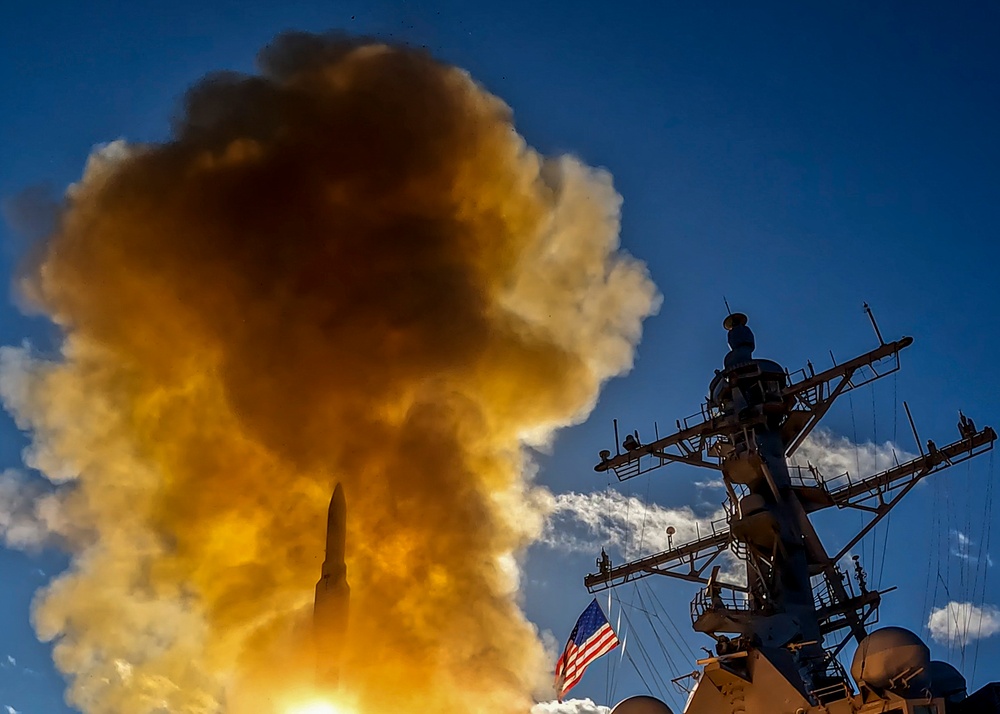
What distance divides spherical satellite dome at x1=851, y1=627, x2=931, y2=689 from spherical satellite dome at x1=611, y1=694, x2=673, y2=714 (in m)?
3.61

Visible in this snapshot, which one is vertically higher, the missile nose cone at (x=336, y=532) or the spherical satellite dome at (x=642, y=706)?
the missile nose cone at (x=336, y=532)

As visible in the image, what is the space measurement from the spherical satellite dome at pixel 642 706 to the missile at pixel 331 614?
698cm

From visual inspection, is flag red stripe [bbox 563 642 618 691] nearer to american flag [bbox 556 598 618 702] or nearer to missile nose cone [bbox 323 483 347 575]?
american flag [bbox 556 598 618 702]

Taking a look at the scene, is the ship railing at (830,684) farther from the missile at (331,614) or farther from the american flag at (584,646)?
the missile at (331,614)

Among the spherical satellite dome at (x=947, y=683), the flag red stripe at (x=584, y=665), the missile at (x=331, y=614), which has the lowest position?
the spherical satellite dome at (x=947, y=683)

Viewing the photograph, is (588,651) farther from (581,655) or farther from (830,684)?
(830,684)

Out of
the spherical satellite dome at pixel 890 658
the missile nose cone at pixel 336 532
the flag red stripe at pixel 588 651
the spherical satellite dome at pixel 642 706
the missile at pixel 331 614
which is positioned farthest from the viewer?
the missile nose cone at pixel 336 532

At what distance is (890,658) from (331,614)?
12.0 metres

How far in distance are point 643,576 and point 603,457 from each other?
289 centimetres

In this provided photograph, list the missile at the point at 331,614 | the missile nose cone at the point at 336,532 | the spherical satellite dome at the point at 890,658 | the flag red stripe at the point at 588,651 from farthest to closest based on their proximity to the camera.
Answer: the missile nose cone at the point at 336,532, the missile at the point at 331,614, the flag red stripe at the point at 588,651, the spherical satellite dome at the point at 890,658

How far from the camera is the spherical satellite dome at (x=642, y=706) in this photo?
1778 cm

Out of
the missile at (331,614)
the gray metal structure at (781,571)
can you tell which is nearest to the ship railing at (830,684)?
the gray metal structure at (781,571)

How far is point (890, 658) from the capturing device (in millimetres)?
15250

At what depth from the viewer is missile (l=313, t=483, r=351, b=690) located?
22.0m
